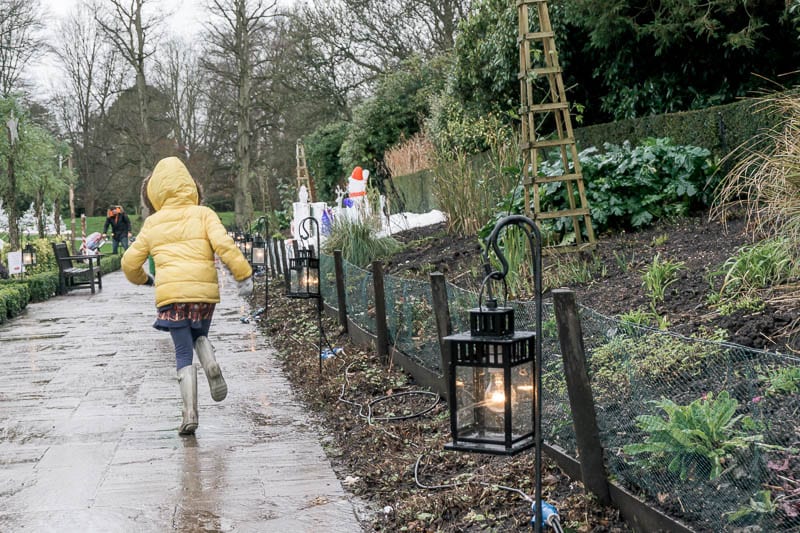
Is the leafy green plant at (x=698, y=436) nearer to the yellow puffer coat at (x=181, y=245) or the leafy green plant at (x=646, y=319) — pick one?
the leafy green plant at (x=646, y=319)

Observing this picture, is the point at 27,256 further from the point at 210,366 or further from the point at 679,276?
the point at 679,276

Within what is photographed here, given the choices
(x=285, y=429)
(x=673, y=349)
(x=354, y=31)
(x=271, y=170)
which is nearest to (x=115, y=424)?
(x=285, y=429)

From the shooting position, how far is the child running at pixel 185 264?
585 centimetres

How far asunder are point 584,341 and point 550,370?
0.44m

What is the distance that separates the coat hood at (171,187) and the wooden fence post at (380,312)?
174cm

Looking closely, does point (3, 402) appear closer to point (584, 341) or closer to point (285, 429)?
point (285, 429)

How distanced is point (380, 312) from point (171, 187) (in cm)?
208

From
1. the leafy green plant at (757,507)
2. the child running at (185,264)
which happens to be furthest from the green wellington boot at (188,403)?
the leafy green plant at (757,507)

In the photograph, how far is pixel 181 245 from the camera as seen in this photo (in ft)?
19.5

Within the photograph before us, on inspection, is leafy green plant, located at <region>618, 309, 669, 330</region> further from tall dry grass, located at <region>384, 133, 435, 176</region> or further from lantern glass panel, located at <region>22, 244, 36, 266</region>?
lantern glass panel, located at <region>22, 244, 36, 266</region>

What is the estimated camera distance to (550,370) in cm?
420

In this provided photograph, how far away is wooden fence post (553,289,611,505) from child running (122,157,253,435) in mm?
2735

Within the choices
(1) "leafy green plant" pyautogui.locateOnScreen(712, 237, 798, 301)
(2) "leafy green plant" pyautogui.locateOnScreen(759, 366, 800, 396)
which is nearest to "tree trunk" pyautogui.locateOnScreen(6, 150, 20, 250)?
(1) "leafy green plant" pyautogui.locateOnScreen(712, 237, 798, 301)

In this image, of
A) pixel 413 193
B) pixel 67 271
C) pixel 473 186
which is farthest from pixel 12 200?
pixel 473 186
